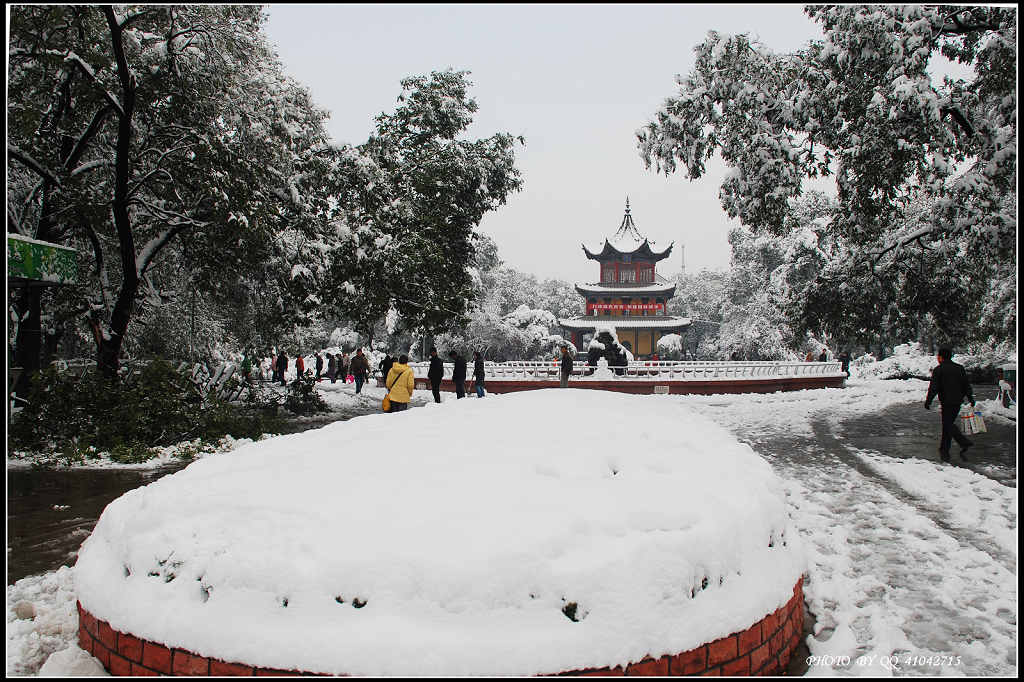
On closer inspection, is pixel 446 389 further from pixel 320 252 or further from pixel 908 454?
pixel 908 454

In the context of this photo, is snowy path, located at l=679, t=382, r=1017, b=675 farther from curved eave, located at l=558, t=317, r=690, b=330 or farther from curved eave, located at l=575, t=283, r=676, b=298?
curved eave, located at l=575, t=283, r=676, b=298

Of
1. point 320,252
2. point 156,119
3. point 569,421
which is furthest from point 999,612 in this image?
point 156,119

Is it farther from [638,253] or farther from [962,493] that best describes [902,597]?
[638,253]

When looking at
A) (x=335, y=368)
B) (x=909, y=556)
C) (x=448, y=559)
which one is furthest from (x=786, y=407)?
(x=335, y=368)

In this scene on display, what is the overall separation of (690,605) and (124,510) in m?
2.80

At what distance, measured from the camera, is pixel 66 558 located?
459 cm

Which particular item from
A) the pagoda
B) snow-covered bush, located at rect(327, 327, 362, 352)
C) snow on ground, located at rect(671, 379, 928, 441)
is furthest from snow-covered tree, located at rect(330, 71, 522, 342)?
snow-covered bush, located at rect(327, 327, 362, 352)

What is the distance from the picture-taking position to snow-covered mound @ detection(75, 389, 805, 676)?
A: 7.52 ft

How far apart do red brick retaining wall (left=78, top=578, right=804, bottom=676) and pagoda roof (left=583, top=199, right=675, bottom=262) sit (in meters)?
46.8

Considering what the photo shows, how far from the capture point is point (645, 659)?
7.79 ft

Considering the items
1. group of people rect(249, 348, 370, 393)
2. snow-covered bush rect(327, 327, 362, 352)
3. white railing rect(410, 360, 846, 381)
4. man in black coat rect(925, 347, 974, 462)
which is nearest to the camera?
man in black coat rect(925, 347, 974, 462)

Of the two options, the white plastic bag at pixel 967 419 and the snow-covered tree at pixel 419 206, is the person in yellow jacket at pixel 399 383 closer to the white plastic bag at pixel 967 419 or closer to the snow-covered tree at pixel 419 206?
the snow-covered tree at pixel 419 206

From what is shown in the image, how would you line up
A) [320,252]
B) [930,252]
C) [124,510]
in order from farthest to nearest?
[320,252] → [930,252] → [124,510]

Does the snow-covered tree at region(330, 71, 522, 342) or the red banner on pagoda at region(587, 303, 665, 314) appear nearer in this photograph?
the snow-covered tree at region(330, 71, 522, 342)
